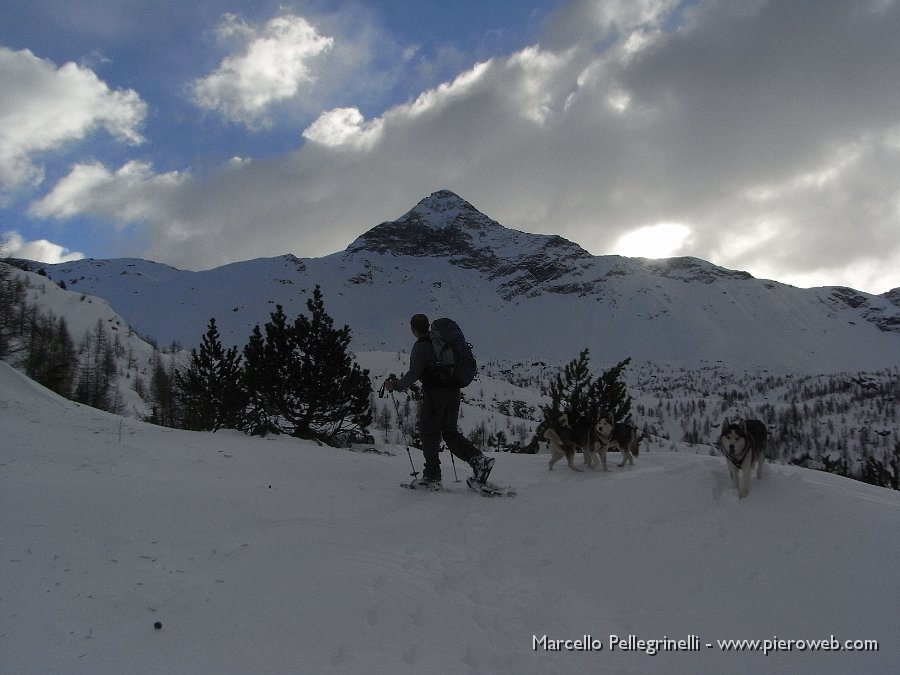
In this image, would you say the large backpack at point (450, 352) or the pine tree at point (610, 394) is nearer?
the large backpack at point (450, 352)

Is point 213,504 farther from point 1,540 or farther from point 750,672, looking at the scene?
point 750,672

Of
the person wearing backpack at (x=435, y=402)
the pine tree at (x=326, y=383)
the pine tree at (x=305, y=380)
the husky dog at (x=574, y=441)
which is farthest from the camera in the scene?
the pine tree at (x=326, y=383)

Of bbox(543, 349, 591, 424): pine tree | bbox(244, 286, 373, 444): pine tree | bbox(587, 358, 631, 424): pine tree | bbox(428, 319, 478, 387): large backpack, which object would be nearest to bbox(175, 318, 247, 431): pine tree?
bbox(244, 286, 373, 444): pine tree

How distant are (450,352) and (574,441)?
348 centimetres

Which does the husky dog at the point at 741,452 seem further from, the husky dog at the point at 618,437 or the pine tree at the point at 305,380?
the pine tree at the point at 305,380

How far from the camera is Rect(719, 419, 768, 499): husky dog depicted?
17.5 ft

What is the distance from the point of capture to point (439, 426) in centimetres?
733

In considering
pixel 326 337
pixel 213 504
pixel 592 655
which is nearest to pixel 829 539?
pixel 592 655

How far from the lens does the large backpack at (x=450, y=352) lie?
700cm

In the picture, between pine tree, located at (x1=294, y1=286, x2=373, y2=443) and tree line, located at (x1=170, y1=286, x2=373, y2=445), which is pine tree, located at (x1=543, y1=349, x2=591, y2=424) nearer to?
pine tree, located at (x1=294, y1=286, x2=373, y2=443)

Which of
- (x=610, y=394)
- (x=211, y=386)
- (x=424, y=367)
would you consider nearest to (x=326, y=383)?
(x=610, y=394)

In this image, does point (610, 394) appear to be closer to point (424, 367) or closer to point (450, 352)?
point (450, 352)

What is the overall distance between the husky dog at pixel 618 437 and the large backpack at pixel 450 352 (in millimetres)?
2940

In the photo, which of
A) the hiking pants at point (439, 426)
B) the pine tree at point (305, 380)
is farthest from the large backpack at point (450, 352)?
the pine tree at point (305, 380)
